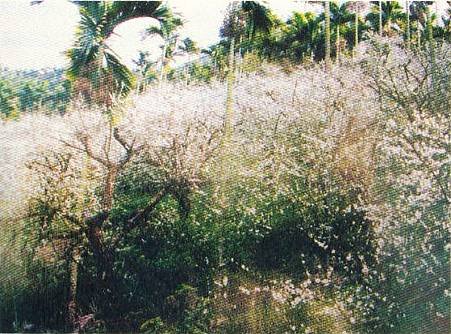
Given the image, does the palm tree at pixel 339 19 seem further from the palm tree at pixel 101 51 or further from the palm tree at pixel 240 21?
the palm tree at pixel 101 51

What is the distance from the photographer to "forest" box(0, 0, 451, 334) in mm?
3496

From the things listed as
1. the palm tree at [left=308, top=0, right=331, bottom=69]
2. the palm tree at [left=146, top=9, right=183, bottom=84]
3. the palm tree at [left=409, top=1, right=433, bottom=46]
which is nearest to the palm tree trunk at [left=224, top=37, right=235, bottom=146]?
the palm tree at [left=146, top=9, right=183, bottom=84]

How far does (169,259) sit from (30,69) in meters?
2.04

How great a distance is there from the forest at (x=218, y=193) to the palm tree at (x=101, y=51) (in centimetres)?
1

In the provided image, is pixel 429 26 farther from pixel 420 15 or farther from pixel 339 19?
pixel 339 19

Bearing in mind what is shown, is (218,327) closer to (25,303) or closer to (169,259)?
(169,259)

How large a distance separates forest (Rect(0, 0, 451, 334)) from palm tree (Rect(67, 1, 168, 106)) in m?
0.01

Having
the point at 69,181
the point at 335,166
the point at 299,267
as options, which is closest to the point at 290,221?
the point at 299,267

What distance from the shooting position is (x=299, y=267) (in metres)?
3.61

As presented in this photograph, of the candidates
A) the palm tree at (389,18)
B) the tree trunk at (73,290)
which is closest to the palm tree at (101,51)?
the tree trunk at (73,290)

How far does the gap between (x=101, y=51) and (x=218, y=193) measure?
1.71m

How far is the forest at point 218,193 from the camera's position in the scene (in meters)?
3.50

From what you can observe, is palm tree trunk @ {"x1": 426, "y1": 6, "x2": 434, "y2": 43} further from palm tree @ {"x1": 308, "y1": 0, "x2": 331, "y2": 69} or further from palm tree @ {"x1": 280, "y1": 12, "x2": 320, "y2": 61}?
palm tree @ {"x1": 280, "y1": 12, "x2": 320, "y2": 61}

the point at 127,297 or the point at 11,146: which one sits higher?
the point at 11,146
